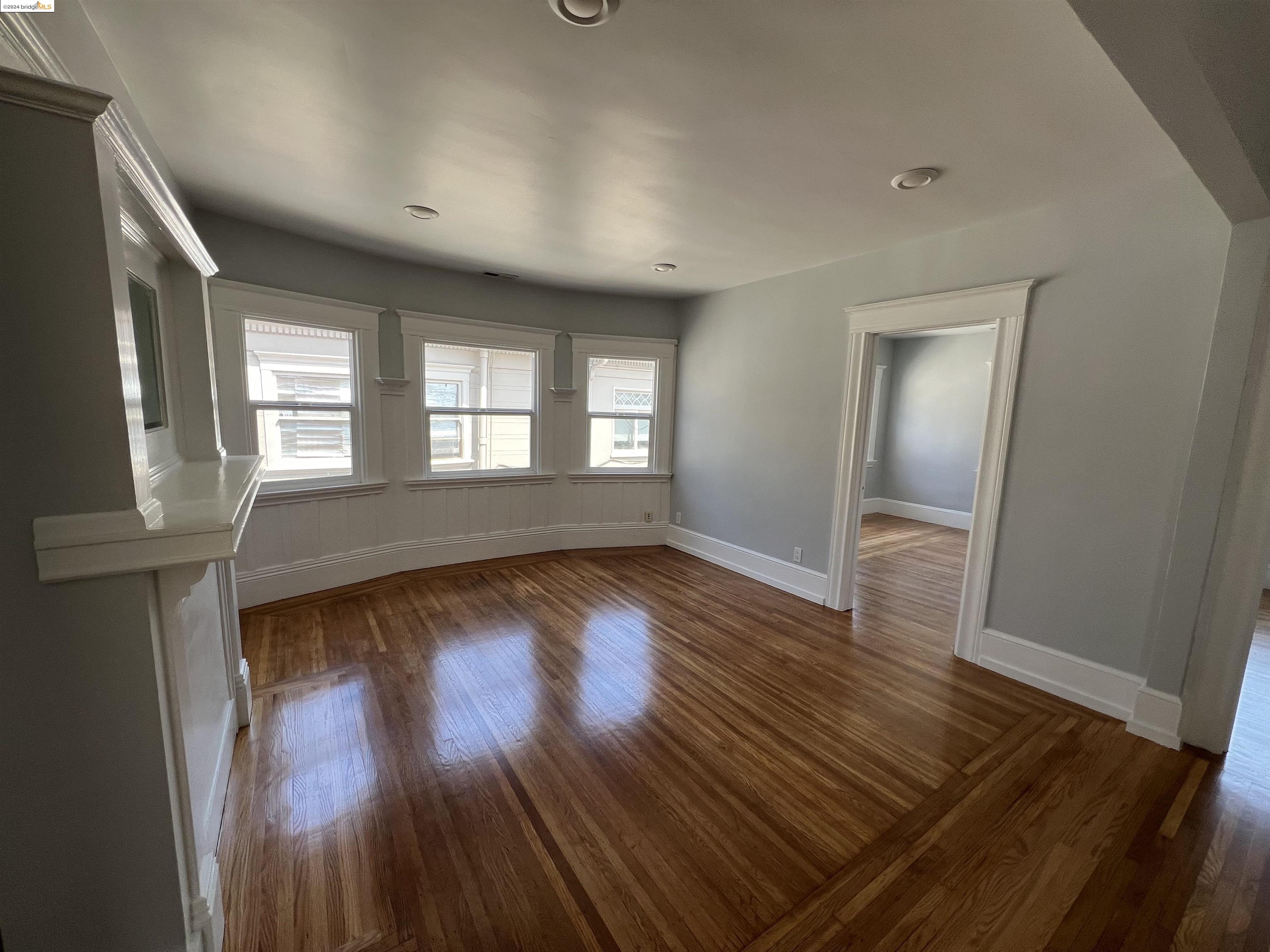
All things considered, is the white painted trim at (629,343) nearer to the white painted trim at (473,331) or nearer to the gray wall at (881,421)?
the white painted trim at (473,331)

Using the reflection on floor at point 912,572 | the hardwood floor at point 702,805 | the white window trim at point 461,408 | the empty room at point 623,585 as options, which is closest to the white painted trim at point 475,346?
the white window trim at point 461,408

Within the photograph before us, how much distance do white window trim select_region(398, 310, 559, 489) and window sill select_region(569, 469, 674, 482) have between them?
31cm

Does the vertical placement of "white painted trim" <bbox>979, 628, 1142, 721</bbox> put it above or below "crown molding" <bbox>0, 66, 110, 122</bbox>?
below

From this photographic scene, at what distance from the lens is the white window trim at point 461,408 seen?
4066 mm

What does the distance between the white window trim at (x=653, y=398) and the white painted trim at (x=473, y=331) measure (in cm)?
33

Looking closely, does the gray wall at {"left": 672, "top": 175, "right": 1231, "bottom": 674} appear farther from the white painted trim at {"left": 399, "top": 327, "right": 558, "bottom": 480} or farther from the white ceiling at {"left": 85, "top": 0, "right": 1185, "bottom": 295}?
the white painted trim at {"left": 399, "top": 327, "right": 558, "bottom": 480}

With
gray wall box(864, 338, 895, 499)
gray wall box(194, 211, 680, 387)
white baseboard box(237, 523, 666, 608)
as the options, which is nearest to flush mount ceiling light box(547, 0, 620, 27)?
gray wall box(194, 211, 680, 387)

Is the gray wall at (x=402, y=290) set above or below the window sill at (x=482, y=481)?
above

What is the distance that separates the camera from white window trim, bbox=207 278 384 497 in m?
3.21

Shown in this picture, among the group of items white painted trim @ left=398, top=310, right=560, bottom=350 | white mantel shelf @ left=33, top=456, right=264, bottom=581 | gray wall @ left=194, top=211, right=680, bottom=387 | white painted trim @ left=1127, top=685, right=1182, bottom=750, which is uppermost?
Result: gray wall @ left=194, top=211, right=680, bottom=387

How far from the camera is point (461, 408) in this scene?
4422mm

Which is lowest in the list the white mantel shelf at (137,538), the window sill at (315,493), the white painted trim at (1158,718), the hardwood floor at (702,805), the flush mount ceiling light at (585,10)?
the hardwood floor at (702,805)

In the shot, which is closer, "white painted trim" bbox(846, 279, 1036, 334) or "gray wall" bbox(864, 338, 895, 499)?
"white painted trim" bbox(846, 279, 1036, 334)

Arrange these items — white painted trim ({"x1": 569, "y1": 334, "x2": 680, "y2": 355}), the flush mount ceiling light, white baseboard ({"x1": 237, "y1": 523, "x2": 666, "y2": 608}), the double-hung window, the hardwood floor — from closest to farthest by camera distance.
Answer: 1. the flush mount ceiling light
2. the hardwood floor
3. white baseboard ({"x1": 237, "y1": 523, "x2": 666, "y2": 608})
4. the double-hung window
5. white painted trim ({"x1": 569, "y1": 334, "x2": 680, "y2": 355})
